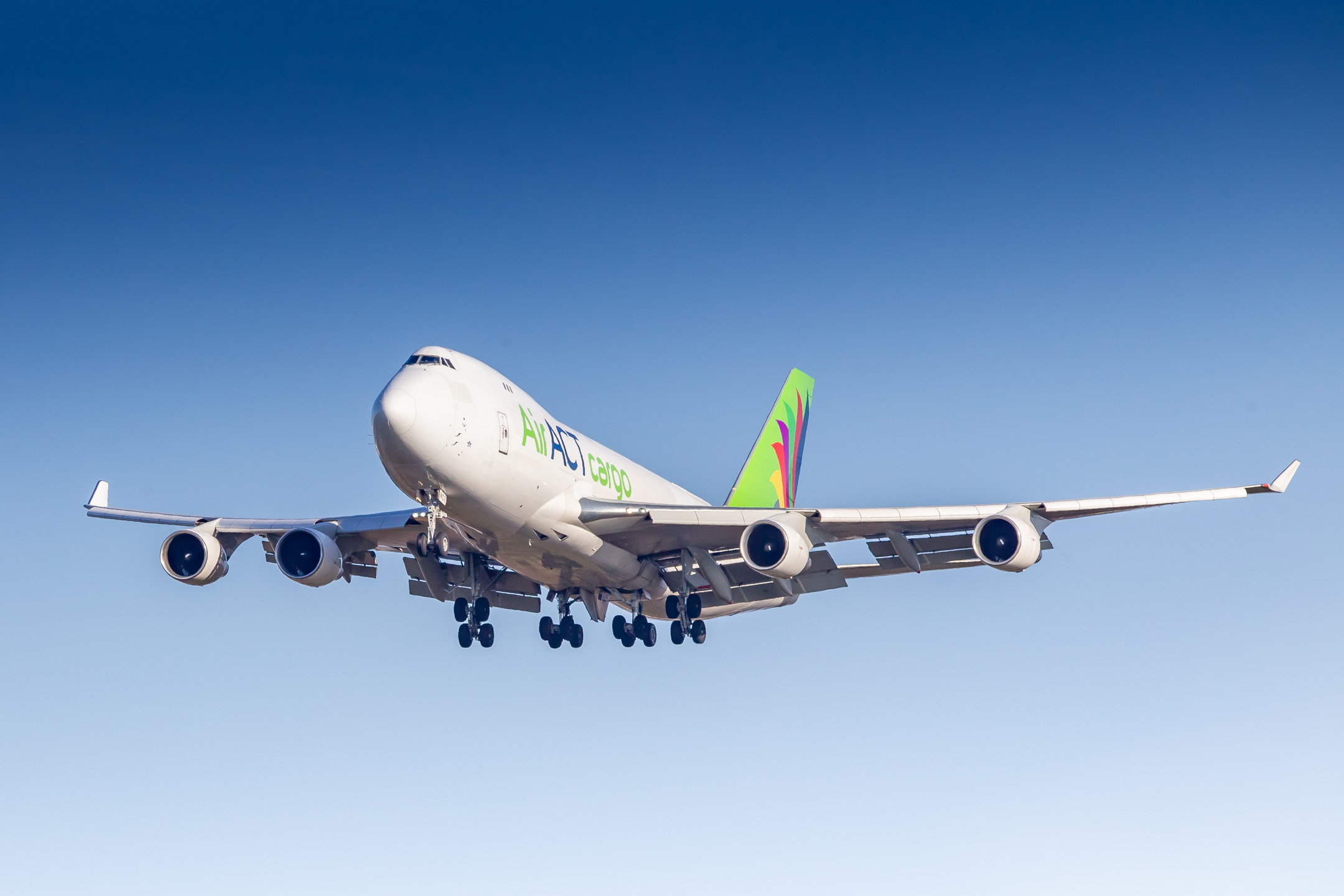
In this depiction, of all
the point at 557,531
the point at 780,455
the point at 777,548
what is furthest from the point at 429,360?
the point at 780,455

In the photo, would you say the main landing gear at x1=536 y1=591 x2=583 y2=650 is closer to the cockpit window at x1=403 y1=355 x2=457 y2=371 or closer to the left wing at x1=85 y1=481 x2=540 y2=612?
the left wing at x1=85 y1=481 x2=540 y2=612

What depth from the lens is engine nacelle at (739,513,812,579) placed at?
3017cm

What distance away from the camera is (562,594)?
3659cm

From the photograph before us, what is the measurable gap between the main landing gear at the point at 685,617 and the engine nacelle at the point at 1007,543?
867 centimetres

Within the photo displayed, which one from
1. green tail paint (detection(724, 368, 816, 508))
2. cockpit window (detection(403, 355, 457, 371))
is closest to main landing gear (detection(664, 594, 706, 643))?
green tail paint (detection(724, 368, 816, 508))

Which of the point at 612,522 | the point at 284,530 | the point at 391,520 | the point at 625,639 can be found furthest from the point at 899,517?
the point at 284,530

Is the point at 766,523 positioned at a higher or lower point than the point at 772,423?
lower

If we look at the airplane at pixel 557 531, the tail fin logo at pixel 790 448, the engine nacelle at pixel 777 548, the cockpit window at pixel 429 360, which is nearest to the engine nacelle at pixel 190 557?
the airplane at pixel 557 531

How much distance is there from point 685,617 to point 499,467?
9.28 meters

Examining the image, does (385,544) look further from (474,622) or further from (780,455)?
(780,455)

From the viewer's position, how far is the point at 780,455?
46.2m

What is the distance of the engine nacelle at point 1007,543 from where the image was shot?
2959cm

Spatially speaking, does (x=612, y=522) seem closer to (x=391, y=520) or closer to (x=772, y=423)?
(x=391, y=520)

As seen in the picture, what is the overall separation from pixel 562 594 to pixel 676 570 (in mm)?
3627
